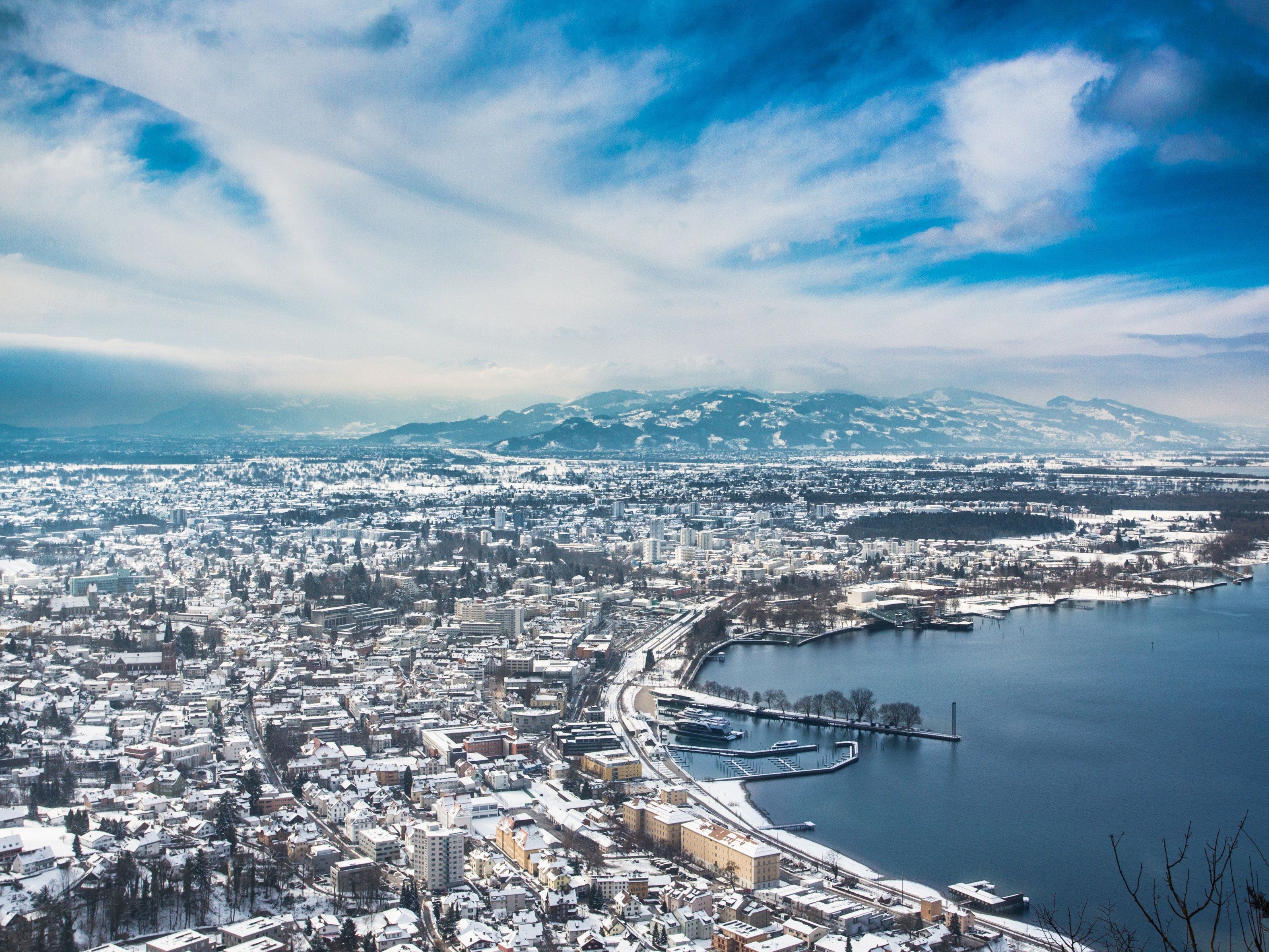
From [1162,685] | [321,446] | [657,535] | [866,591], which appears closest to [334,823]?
[1162,685]

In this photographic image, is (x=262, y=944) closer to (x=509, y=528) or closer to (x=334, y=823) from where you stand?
(x=334, y=823)

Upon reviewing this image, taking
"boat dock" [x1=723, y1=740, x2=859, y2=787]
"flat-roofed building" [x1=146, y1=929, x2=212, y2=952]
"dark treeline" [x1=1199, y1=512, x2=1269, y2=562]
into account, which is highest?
"dark treeline" [x1=1199, y1=512, x2=1269, y2=562]

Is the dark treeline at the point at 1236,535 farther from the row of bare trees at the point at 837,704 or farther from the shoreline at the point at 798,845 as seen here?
the shoreline at the point at 798,845

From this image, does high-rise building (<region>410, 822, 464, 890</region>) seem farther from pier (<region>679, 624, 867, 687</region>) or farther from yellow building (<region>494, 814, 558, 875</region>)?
pier (<region>679, 624, 867, 687</region>)

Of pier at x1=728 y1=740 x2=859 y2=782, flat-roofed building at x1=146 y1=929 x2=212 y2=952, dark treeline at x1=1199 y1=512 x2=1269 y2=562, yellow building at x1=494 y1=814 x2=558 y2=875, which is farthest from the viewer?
dark treeline at x1=1199 y1=512 x2=1269 y2=562

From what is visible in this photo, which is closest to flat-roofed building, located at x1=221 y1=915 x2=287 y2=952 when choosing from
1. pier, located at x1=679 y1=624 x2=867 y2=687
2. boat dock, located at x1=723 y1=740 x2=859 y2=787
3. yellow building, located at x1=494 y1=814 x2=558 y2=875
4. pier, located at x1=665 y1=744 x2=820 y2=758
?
yellow building, located at x1=494 y1=814 x2=558 y2=875
